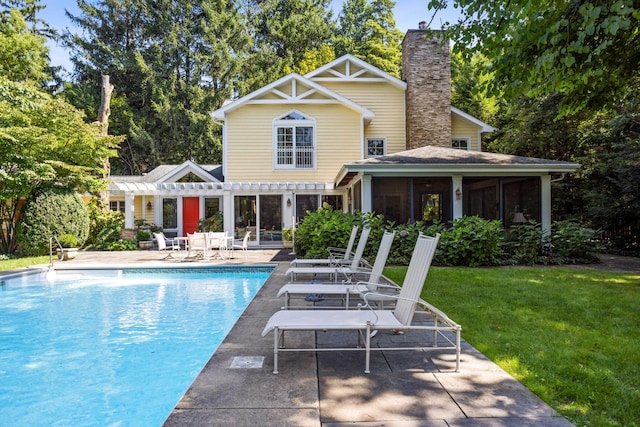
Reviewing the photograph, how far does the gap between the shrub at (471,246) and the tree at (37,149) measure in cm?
1254

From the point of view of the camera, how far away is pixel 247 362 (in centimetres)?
372

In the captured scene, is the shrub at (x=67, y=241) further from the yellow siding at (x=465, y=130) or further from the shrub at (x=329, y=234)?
the yellow siding at (x=465, y=130)

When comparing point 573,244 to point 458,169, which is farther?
point 458,169

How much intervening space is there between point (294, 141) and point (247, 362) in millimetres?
13884

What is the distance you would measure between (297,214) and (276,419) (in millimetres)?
14399

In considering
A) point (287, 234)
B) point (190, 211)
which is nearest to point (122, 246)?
point (190, 211)

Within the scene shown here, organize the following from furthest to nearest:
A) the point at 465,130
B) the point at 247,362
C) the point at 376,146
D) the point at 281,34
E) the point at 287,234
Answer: the point at 281,34, the point at 465,130, the point at 376,146, the point at 287,234, the point at 247,362

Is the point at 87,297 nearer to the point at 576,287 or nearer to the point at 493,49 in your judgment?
the point at 493,49

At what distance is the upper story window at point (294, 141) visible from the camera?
55.4ft

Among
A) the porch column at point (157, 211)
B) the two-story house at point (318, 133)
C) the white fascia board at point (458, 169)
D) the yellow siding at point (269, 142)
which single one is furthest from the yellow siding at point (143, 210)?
the white fascia board at point (458, 169)

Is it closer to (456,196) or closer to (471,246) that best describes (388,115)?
(456,196)

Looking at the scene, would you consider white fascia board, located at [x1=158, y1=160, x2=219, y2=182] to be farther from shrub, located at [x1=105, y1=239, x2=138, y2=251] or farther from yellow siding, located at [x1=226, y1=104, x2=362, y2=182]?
shrub, located at [x1=105, y1=239, x2=138, y2=251]

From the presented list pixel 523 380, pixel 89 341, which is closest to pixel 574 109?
pixel 523 380

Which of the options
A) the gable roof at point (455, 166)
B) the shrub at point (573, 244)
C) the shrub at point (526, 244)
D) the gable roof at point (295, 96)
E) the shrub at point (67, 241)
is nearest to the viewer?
the shrub at point (526, 244)
